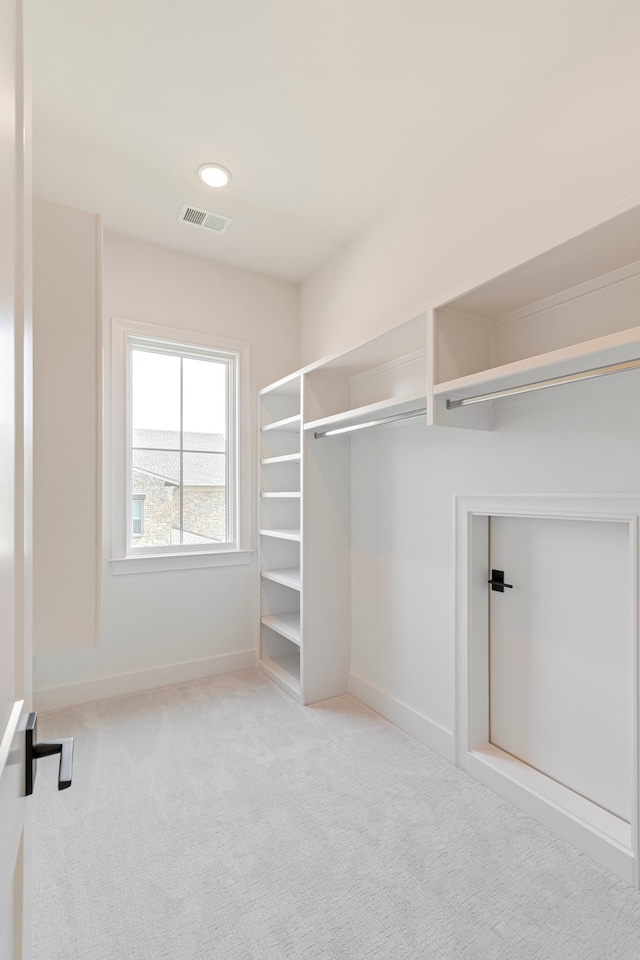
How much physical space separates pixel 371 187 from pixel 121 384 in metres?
1.87

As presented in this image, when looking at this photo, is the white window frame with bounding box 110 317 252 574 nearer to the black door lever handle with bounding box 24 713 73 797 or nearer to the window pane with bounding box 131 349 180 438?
the window pane with bounding box 131 349 180 438

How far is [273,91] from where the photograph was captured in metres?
1.95

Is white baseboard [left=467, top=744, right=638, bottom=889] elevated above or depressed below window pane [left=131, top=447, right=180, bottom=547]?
below

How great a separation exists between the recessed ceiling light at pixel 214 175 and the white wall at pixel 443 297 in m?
0.89

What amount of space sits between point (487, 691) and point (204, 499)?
214 cm

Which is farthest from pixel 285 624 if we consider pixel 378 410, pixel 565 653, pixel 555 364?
pixel 555 364

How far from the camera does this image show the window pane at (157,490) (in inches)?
122

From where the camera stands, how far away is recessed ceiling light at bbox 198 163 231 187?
2365 mm

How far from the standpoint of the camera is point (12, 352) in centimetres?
59

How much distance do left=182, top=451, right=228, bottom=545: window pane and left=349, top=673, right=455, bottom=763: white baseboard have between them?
135cm

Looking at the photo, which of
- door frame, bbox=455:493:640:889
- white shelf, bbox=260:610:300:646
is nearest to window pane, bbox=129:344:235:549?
white shelf, bbox=260:610:300:646

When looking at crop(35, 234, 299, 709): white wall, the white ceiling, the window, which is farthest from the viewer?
the window

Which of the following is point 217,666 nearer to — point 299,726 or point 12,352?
point 299,726

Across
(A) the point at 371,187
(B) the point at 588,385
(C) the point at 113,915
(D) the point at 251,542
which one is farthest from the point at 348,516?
(C) the point at 113,915
